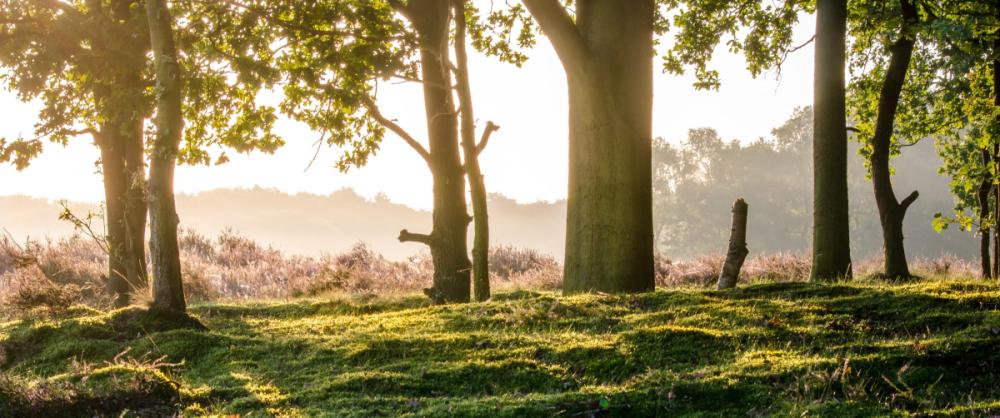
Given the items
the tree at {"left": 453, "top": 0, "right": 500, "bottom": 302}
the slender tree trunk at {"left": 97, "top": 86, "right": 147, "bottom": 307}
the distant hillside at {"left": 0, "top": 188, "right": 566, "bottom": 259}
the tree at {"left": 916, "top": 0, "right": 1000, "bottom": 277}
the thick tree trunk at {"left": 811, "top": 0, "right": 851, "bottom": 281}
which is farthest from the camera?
the distant hillside at {"left": 0, "top": 188, "right": 566, "bottom": 259}

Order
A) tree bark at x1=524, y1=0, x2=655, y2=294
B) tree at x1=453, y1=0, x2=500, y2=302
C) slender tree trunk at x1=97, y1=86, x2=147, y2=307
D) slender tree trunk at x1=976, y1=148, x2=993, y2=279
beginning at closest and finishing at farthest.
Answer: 1. tree bark at x1=524, y1=0, x2=655, y2=294
2. tree at x1=453, y1=0, x2=500, y2=302
3. slender tree trunk at x1=97, y1=86, x2=147, y2=307
4. slender tree trunk at x1=976, y1=148, x2=993, y2=279

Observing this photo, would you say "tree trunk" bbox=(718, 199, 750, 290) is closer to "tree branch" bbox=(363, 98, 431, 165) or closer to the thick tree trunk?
the thick tree trunk

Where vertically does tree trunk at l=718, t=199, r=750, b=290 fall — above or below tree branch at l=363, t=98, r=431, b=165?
below

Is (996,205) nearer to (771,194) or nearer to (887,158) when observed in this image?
(887,158)

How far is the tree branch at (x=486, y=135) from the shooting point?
46.5ft

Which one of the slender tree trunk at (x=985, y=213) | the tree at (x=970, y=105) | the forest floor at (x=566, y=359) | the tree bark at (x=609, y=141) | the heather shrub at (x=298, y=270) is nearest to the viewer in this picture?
the forest floor at (x=566, y=359)

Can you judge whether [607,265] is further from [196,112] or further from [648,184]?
[196,112]

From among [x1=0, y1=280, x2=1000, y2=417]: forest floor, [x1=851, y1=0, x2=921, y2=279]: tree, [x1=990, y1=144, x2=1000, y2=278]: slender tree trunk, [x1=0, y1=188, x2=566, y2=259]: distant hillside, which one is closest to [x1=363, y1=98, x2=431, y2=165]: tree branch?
[x1=0, y1=280, x2=1000, y2=417]: forest floor

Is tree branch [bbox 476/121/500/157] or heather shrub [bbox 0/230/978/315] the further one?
heather shrub [bbox 0/230/978/315]

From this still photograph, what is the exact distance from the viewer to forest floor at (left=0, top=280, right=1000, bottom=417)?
5.68 metres

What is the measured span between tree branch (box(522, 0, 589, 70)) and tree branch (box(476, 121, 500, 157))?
271 centimetres

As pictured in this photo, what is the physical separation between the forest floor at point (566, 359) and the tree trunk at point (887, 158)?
221 inches

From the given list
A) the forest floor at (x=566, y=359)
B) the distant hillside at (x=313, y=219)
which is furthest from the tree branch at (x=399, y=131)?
the distant hillside at (x=313, y=219)

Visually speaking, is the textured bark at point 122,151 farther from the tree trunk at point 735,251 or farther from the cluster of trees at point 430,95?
the tree trunk at point 735,251
